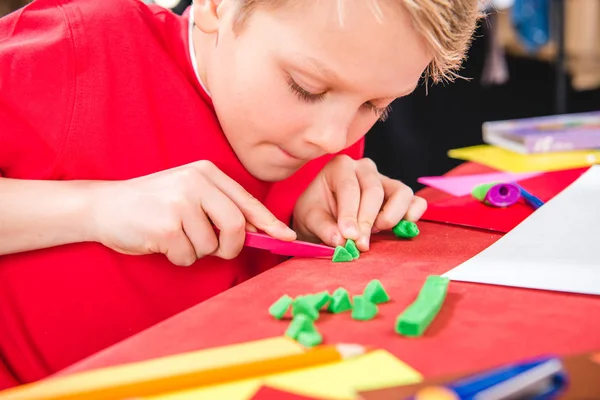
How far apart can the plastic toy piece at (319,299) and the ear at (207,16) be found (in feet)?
1.06

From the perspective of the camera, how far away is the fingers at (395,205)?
72cm

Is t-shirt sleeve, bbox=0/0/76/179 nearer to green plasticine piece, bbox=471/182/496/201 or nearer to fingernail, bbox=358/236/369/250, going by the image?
fingernail, bbox=358/236/369/250

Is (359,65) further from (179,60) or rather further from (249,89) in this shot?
(179,60)

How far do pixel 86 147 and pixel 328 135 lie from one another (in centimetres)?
25

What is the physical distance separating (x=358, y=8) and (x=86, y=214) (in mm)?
309

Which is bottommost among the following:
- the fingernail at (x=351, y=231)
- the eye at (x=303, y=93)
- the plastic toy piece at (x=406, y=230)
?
the plastic toy piece at (x=406, y=230)

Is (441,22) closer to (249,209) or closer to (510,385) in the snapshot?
(249,209)

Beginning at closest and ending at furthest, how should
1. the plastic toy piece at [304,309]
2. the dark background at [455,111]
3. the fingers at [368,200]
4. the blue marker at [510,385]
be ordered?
the blue marker at [510,385]
the plastic toy piece at [304,309]
the fingers at [368,200]
the dark background at [455,111]

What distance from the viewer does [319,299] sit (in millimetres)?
490

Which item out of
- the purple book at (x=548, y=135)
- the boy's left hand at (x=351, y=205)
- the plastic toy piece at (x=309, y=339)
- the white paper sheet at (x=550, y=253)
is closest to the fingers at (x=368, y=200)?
the boy's left hand at (x=351, y=205)

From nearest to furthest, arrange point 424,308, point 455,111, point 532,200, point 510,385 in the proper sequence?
point 510,385
point 424,308
point 532,200
point 455,111

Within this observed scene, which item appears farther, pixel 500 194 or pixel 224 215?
pixel 500 194

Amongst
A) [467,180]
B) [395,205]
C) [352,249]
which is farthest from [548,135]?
[352,249]

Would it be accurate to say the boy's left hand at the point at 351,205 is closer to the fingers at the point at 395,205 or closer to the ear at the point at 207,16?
the fingers at the point at 395,205
